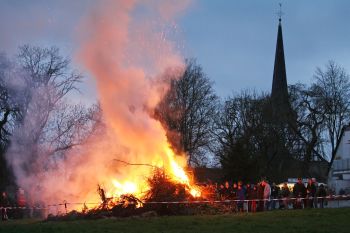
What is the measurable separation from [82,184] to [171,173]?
23.1ft

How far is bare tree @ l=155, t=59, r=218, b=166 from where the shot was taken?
2005 inches

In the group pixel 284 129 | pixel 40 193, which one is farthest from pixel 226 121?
pixel 40 193

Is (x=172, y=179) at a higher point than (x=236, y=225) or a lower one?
higher

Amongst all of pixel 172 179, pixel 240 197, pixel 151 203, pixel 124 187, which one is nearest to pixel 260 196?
pixel 240 197

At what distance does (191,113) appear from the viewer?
5362cm

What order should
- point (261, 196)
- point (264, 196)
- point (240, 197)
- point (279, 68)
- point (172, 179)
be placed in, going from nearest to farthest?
point (172, 179) → point (264, 196) → point (261, 196) → point (240, 197) → point (279, 68)

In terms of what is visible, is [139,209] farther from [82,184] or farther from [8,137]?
[8,137]

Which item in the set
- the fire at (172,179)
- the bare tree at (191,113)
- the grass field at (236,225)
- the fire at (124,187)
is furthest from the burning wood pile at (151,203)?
the bare tree at (191,113)

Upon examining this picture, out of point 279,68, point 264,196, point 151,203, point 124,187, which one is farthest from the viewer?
point 279,68

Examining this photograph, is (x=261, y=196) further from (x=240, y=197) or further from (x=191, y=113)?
(x=191, y=113)

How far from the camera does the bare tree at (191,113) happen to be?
50.9 metres

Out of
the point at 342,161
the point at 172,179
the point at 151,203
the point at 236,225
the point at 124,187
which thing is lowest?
the point at 236,225

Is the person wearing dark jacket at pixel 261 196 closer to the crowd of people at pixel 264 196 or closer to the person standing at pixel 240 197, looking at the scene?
the crowd of people at pixel 264 196

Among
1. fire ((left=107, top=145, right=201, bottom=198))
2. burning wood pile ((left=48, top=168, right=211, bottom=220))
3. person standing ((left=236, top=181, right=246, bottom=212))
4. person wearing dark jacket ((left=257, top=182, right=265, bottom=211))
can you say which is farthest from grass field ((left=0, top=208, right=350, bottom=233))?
person standing ((left=236, top=181, right=246, bottom=212))
